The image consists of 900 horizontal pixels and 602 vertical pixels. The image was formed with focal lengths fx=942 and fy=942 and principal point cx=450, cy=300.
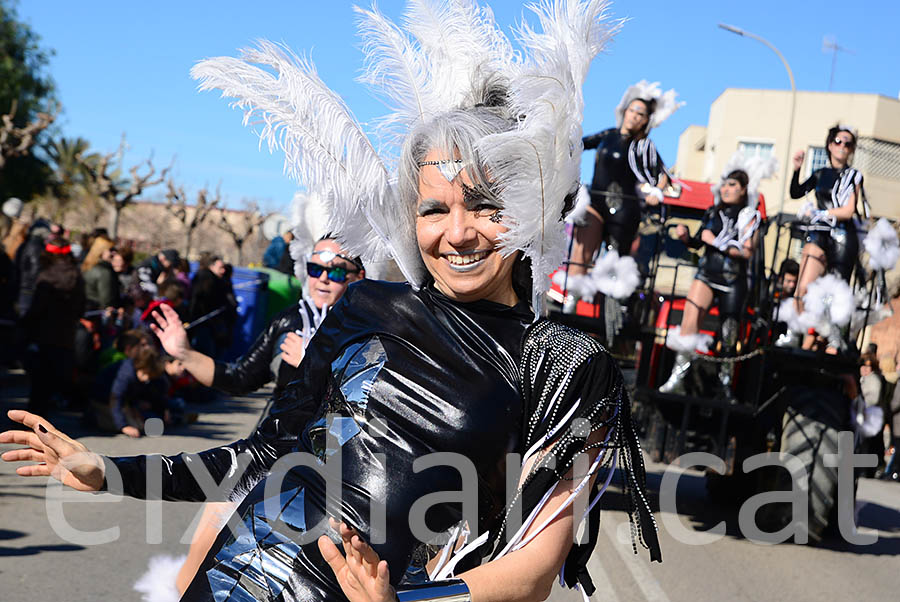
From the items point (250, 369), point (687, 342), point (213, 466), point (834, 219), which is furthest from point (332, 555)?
point (834, 219)

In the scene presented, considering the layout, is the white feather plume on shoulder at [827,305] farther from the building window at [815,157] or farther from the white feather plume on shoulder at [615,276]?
the building window at [815,157]

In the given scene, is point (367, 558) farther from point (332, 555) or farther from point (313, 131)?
point (313, 131)

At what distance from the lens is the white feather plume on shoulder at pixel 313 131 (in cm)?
230

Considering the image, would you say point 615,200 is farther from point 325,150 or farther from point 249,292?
Answer: point 249,292

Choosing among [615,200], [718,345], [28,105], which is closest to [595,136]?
[615,200]

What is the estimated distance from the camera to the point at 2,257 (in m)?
10.3

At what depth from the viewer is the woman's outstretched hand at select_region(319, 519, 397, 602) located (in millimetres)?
1586

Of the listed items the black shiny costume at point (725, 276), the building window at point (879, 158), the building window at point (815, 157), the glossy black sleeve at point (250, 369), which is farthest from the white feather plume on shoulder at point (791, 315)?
the building window at point (815, 157)

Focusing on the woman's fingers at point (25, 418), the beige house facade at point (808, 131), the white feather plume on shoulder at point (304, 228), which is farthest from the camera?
the beige house facade at point (808, 131)

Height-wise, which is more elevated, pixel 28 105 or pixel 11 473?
pixel 28 105

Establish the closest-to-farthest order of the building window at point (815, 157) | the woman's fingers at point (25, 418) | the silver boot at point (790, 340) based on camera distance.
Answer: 1. the woman's fingers at point (25, 418)
2. the silver boot at point (790, 340)
3. the building window at point (815, 157)

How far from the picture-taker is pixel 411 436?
195 centimetres

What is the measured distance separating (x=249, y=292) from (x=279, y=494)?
1368cm

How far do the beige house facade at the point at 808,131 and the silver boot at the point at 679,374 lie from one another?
2928 centimetres
